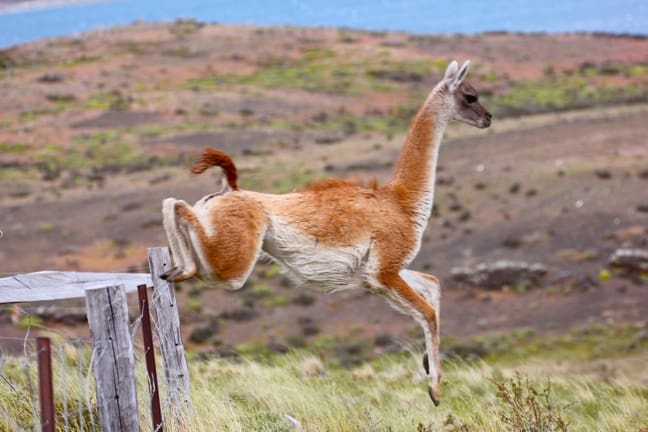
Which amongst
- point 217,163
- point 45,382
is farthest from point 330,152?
point 45,382

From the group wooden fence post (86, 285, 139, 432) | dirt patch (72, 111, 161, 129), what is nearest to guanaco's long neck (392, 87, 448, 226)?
wooden fence post (86, 285, 139, 432)

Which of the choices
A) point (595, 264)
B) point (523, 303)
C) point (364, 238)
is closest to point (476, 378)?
point (364, 238)

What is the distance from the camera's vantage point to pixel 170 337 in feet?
22.6

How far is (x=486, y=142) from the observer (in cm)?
4566

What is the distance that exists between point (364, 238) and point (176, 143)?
156 ft

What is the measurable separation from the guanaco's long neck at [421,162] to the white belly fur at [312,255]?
1.83ft

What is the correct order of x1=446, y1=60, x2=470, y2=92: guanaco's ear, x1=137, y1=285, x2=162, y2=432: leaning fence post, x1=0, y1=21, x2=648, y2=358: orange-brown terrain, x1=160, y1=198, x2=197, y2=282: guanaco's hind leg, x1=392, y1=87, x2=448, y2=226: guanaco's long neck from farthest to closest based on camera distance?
x1=0, y1=21, x2=648, y2=358: orange-brown terrain → x1=446, y1=60, x2=470, y2=92: guanaco's ear → x1=392, y1=87, x2=448, y2=226: guanaco's long neck → x1=137, y1=285, x2=162, y2=432: leaning fence post → x1=160, y1=198, x2=197, y2=282: guanaco's hind leg

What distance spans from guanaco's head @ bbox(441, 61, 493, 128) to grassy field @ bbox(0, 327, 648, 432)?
1.81 m

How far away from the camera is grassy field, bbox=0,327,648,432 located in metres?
6.36

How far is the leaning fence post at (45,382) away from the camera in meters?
4.36

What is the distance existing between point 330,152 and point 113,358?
1690 inches

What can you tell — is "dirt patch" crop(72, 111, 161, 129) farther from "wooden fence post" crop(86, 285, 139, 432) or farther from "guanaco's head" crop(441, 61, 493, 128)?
"wooden fence post" crop(86, 285, 139, 432)

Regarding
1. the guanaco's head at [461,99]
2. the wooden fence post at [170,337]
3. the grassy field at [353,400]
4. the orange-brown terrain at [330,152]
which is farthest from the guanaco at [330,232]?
the orange-brown terrain at [330,152]

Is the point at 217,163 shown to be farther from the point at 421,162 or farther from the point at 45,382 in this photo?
the point at 45,382
